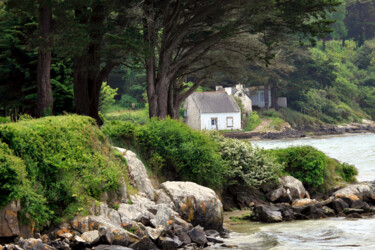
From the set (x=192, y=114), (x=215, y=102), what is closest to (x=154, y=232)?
(x=192, y=114)

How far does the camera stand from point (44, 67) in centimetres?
2188

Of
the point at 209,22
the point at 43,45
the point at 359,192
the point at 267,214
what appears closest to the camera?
the point at 267,214

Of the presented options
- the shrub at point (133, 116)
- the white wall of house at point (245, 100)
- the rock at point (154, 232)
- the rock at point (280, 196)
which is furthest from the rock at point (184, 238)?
the white wall of house at point (245, 100)

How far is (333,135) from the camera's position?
7394 centimetres

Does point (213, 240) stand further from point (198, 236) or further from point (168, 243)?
point (168, 243)

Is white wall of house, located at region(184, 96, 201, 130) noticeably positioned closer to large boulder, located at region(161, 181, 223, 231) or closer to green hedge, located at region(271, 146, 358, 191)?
green hedge, located at region(271, 146, 358, 191)

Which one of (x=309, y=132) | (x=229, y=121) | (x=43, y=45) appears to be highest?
(x=43, y=45)

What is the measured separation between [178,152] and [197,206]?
13.4 feet

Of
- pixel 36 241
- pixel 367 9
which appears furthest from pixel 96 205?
pixel 367 9

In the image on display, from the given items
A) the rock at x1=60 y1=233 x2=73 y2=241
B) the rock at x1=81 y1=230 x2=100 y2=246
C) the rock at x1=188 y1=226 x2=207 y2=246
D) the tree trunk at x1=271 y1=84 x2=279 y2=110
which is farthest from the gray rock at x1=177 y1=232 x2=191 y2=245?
the tree trunk at x1=271 y1=84 x2=279 y2=110

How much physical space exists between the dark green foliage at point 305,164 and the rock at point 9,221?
49.7 ft

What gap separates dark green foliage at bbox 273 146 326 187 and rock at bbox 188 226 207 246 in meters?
10.7

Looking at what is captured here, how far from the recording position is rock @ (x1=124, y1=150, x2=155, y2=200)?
1584 centimetres

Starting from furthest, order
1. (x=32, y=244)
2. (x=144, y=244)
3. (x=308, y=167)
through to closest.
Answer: (x=308, y=167)
(x=144, y=244)
(x=32, y=244)
